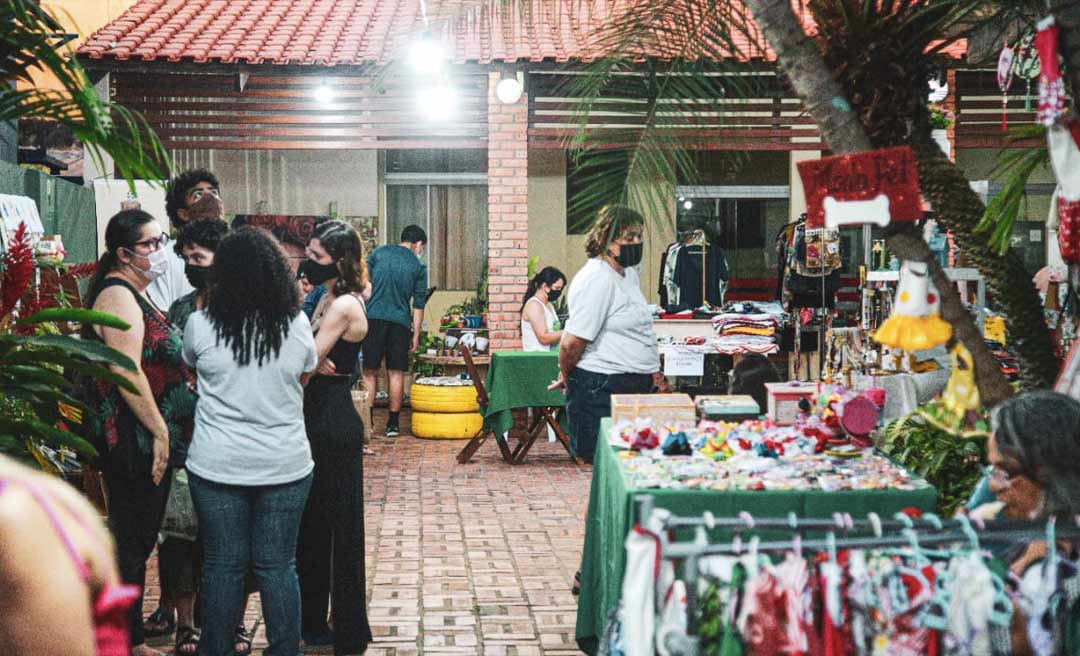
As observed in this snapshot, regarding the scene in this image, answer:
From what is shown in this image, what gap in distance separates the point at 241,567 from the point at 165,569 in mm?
908

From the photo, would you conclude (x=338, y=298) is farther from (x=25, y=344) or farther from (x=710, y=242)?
(x=710, y=242)

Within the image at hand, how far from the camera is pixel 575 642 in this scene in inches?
200

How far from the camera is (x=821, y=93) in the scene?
3150 millimetres

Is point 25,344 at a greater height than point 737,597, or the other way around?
point 25,344

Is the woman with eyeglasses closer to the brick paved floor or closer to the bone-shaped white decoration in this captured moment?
the brick paved floor

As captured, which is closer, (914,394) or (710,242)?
(914,394)

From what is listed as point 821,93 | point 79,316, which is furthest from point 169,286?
point 821,93

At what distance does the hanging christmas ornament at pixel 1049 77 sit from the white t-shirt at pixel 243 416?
2.45m

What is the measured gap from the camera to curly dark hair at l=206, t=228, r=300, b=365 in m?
4.07

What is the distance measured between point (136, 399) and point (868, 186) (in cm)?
268

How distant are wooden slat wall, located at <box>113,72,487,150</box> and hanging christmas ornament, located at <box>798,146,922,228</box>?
8288mm

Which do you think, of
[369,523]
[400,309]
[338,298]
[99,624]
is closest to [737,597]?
[99,624]

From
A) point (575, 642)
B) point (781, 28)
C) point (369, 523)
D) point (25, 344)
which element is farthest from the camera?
point (369, 523)

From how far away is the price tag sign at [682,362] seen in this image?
9930 millimetres
